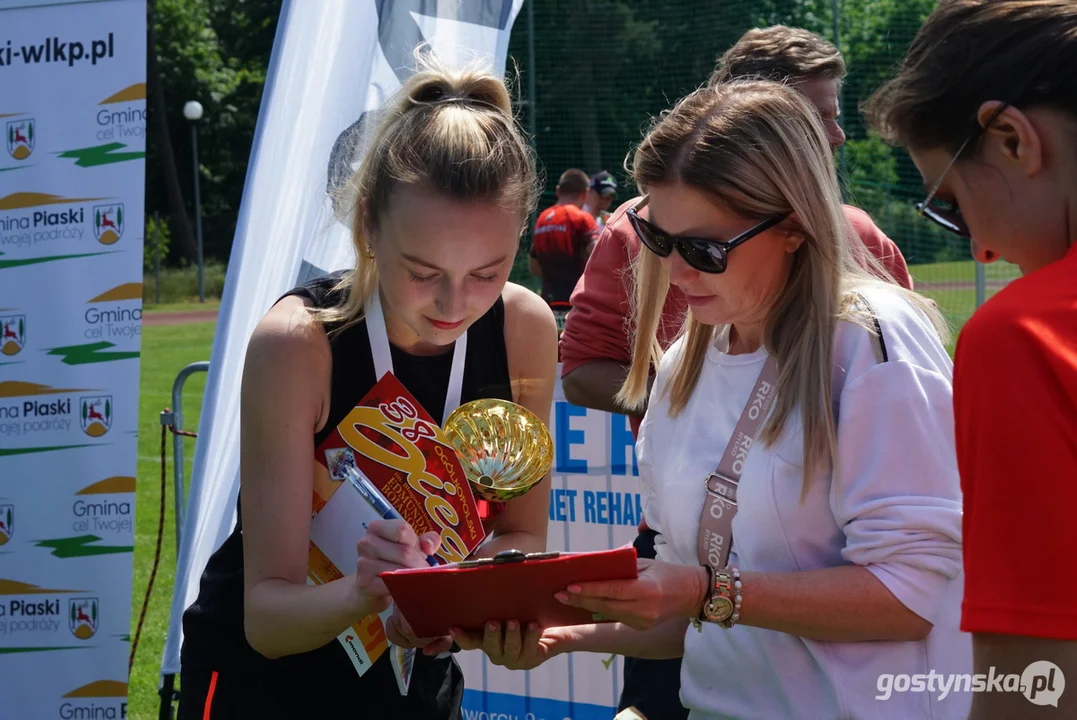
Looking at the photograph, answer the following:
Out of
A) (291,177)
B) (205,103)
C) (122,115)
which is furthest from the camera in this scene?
(205,103)

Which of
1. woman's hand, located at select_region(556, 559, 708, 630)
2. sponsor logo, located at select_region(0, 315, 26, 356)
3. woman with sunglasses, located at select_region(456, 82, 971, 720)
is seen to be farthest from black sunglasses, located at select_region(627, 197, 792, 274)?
sponsor logo, located at select_region(0, 315, 26, 356)

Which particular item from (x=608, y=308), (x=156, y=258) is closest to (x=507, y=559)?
(x=608, y=308)

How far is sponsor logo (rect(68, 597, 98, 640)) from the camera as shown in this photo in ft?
14.5

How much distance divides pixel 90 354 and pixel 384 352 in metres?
2.85

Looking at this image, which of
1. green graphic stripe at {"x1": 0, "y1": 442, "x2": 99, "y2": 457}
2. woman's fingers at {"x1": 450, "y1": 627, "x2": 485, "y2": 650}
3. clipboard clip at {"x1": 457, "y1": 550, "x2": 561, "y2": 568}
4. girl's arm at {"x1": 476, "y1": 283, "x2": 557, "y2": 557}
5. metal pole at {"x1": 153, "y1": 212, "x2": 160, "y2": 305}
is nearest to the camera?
clipboard clip at {"x1": 457, "y1": 550, "x2": 561, "y2": 568}

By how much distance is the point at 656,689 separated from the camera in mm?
2686

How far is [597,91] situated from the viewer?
738 inches

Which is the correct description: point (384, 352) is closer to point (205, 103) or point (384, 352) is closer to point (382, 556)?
point (382, 556)

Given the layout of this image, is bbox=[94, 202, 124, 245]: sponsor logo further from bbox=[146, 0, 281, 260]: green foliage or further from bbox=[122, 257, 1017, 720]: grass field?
bbox=[146, 0, 281, 260]: green foliage

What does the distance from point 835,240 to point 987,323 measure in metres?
0.78

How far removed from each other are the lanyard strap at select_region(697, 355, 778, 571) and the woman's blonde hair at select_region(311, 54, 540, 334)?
56 cm

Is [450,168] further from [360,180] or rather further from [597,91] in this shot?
[597,91]

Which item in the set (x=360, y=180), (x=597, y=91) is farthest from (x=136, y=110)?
(x=597, y=91)

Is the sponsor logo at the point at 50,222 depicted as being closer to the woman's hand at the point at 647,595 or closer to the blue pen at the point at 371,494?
the blue pen at the point at 371,494
